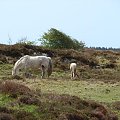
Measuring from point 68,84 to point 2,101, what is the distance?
11617 millimetres

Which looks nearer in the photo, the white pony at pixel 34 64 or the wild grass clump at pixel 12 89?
the wild grass clump at pixel 12 89

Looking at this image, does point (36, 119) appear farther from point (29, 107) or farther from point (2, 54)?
point (2, 54)

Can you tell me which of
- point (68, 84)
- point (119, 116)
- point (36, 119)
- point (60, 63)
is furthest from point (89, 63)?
point (36, 119)

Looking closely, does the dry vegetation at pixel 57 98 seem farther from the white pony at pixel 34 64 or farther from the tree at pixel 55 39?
the tree at pixel 55 39

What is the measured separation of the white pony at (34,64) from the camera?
1342 inches

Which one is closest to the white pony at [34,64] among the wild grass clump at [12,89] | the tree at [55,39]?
the wild grass clump at [12,89]

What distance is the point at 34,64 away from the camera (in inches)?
1390

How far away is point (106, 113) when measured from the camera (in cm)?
1881

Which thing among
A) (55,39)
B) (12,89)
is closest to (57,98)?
(12,89)

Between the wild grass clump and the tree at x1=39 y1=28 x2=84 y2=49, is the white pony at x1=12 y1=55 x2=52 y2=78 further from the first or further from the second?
the tree at x1=39 y1=28 x2=84 y2=49

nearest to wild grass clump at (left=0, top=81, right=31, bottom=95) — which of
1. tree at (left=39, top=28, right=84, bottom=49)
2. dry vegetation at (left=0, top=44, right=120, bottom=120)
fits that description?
dry vegetation at (left=0, top=44, right=120, bottom=120)

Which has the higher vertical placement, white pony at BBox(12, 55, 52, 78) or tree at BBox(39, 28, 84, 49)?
tree at BBox(39, 28, 84, 49)

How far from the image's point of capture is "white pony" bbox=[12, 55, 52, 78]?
112 ft

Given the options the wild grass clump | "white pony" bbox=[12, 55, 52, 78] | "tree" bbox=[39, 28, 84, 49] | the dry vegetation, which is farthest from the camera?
"tree" bbox=[39, 28, 84, 49]
